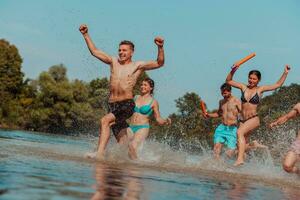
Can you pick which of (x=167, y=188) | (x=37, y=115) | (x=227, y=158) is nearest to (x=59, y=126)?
(x=37, y=115)

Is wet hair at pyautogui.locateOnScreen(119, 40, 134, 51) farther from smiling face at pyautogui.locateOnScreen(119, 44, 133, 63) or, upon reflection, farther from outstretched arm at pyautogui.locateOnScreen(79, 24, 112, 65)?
outstretched arm at pyautogui.locateOnScreen(79, 24, 112, 65)

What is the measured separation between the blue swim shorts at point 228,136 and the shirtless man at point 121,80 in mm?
3343

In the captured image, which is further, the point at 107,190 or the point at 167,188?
the point at 167,188

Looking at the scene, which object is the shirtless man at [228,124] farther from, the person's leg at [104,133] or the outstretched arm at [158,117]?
the person's leg at [104,133]

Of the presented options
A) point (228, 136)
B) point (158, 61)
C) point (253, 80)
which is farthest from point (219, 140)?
point (158, 61)

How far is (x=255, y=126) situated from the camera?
12.1 m

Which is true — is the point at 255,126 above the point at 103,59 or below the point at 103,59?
below

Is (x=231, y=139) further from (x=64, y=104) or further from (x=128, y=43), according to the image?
(x=64, y=104)

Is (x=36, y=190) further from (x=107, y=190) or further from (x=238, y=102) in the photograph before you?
(x=238, y=102)

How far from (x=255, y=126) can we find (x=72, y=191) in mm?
7904

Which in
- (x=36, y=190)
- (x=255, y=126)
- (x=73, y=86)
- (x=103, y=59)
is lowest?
(x=36, y=190)

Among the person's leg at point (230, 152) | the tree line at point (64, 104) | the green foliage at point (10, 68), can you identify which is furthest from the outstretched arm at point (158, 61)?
the green foliage at point (10, 68)

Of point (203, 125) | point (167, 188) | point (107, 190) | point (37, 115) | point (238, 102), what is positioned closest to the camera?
point (107, 190)

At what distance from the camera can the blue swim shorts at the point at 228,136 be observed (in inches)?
522
